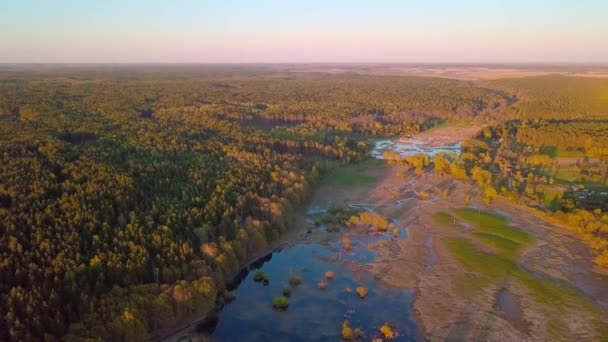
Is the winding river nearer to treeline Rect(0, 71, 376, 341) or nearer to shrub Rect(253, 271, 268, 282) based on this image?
shrub Rect(253, 271, 268, 282)

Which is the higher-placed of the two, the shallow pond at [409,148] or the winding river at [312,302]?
the shallow pond at [409,148]

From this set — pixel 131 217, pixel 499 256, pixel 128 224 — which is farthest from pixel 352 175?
pixel 128 224

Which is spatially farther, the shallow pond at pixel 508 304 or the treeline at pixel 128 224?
the shallow pond at pixel 508 304

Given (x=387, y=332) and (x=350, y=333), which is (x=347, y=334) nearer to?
(x=350, y=333)

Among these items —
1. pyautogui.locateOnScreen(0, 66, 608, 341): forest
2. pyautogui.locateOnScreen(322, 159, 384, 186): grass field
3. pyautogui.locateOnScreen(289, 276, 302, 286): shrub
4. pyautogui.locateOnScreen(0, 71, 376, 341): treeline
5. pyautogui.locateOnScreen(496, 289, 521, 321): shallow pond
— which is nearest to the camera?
pyautogui.locateOnScreen(0, 71, 376, 341): treeline

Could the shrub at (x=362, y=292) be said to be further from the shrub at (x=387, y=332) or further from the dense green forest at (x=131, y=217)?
the dense green forest at (x=131, y=217)

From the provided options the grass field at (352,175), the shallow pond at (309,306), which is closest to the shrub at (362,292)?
the shallow pond at (309,306)

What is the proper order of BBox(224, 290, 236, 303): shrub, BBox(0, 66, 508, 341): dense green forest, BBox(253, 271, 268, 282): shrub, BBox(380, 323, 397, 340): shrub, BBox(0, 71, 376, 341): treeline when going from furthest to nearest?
BBox(253, 271, 268, 282): shrub
BBox(224, 290, 236, 303): shrub
BBox(380, 323, 397, 340): shrub
BBox(0, 66, 508, 341): dense green forest
BBox(0, 71, 376, 341): treeline

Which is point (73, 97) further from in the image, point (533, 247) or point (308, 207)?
point (533, 247)

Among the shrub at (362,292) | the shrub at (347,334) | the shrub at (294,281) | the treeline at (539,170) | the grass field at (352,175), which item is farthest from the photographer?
the grass field at (352,175)

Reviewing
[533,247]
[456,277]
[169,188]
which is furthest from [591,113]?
[169,188]

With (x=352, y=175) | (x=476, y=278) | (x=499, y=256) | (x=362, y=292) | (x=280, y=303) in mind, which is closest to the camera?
(x=280, y=303)

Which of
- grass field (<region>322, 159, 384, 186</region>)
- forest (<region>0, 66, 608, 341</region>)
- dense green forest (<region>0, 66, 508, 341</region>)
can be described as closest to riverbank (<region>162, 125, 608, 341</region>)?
forest (<region>0, 66, 608, 341</region>)
